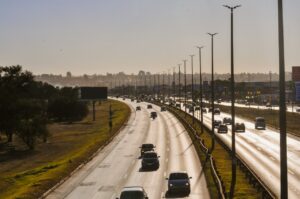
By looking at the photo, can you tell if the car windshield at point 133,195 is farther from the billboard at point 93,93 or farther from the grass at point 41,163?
the billboard at point 93,93

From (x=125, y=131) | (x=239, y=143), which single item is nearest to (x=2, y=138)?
(x=125, y=131)

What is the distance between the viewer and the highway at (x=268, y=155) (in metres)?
43.6

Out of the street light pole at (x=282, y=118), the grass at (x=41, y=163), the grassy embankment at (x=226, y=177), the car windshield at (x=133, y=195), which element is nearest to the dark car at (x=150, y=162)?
the grassy embankment at (x=226, y=177)

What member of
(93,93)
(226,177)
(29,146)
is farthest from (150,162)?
(93,93)

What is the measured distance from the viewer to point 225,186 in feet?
132

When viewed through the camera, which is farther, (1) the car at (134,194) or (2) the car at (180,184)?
(2) the car at (180,184)

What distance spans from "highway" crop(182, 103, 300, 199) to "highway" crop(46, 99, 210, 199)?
5.00m

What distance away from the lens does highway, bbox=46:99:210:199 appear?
42.7 m

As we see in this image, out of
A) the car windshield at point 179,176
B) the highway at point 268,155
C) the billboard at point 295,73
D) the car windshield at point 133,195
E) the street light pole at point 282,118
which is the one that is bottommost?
the highway at point 268,155

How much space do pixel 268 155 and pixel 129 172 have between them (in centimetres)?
1753

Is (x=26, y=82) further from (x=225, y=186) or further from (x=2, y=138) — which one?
(x=225, y=186)

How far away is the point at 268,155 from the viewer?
64.0m

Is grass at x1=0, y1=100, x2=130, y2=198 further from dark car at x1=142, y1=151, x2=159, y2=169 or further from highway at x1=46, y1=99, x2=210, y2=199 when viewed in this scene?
dark car at x1=142, y1=151, x2=159, y2=169

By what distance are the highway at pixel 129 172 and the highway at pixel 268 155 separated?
197 inches
